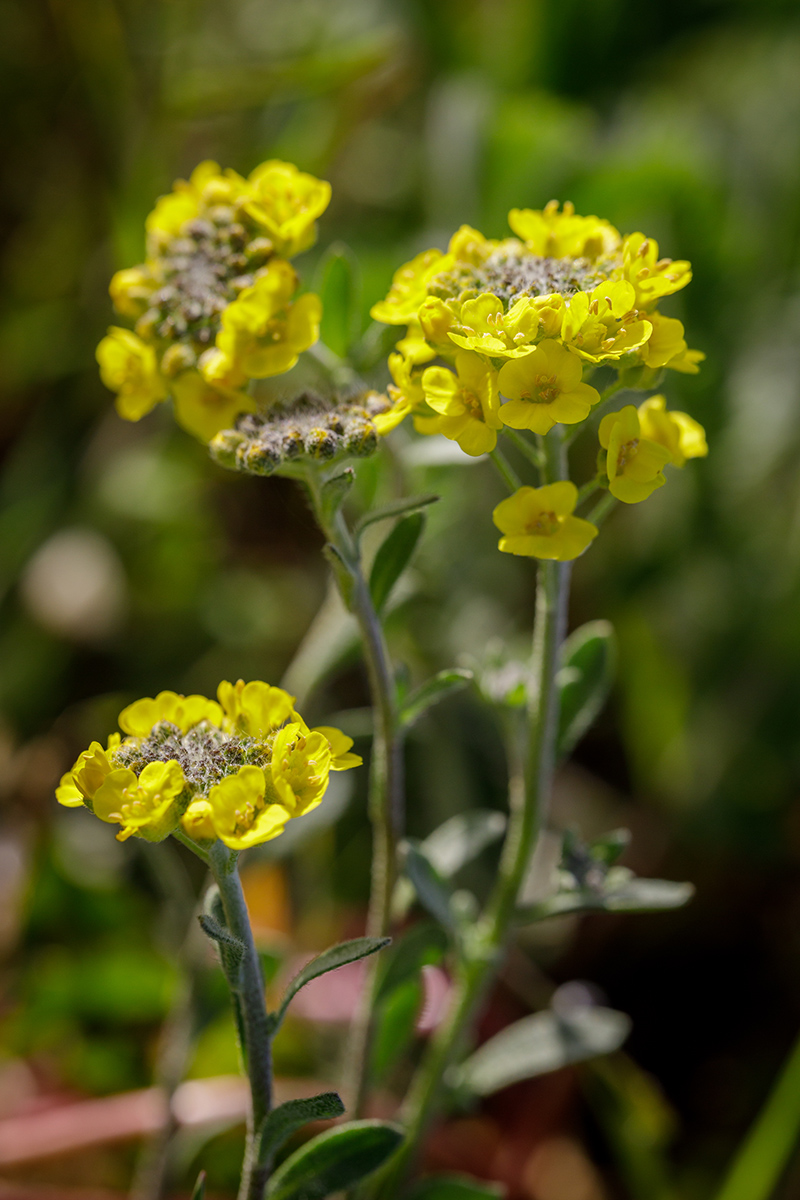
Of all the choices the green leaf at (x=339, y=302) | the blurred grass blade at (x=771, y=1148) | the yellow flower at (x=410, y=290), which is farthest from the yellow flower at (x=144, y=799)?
the blurred grass blade at (x=771, y=1148)

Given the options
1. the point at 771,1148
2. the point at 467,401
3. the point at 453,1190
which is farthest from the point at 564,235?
the point at 771,1148

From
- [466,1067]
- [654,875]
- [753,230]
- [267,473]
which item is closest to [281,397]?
[267,473]

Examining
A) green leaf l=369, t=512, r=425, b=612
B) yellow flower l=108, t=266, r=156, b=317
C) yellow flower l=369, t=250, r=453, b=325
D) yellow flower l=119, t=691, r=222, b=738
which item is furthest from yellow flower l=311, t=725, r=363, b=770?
yellow flower l=108, t=266, r=156, b=317

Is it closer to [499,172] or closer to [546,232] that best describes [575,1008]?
[546,232]

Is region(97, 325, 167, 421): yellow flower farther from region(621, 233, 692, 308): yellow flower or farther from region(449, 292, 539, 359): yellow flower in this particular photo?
region(621, 233, 692, 308): yellow flower

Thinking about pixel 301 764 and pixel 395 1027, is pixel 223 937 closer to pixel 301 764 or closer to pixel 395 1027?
pixel 301 764
